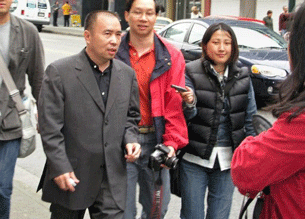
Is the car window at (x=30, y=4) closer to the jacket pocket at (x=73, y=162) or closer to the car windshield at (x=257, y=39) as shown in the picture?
the car windshield at (x=257, y=39)

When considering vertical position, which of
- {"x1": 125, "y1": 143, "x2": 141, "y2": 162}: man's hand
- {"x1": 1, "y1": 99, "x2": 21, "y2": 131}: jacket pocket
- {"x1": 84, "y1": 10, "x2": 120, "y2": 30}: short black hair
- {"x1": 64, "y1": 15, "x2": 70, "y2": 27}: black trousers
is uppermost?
{"x1": 84, "y1": 10, "x2": 120, "y2": 30}: short black hair

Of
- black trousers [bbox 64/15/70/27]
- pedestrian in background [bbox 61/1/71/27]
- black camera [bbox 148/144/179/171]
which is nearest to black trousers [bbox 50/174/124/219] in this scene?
black camera [bbox 148/144/179/171]

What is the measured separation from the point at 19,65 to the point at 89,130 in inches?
31.0

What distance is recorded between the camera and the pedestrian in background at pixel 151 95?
12.2 feet

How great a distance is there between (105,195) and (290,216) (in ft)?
4.64

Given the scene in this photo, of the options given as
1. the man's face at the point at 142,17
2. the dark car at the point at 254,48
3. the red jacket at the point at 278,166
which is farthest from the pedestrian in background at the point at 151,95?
the dark car at the point at 254,48

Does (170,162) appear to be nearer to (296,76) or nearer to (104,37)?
(104,37)

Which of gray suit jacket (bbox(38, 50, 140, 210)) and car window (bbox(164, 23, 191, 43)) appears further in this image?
car window (bbox(164, 23, 191, 43))

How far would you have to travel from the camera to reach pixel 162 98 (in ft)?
12.2

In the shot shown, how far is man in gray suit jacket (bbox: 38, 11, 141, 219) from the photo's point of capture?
10.3ft

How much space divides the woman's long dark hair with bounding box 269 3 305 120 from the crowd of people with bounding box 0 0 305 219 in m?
1.40

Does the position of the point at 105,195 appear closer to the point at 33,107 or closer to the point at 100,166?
the point at 100,166

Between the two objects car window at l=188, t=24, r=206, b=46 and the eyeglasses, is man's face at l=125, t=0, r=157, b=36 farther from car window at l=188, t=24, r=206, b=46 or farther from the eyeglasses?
car window at l=188, t=24, r=206, b=46

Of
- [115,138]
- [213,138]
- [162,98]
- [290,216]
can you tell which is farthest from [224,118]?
[290,216]
